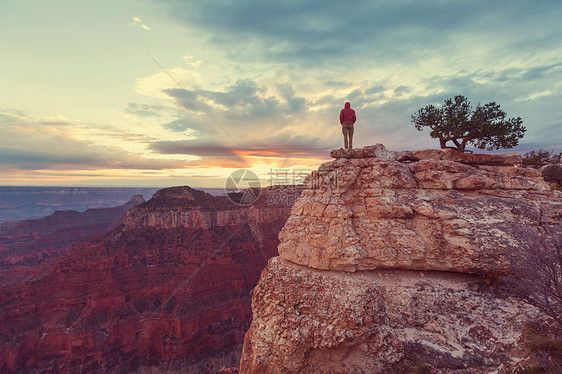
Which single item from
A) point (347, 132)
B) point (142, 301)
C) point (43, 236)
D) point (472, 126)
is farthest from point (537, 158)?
point (43, 236)

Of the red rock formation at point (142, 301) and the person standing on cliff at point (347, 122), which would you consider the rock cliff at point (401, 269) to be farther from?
the red rock formation at point (142, 301)

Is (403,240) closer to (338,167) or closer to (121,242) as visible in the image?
(338,167)

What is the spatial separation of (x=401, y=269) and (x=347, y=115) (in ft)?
23.8

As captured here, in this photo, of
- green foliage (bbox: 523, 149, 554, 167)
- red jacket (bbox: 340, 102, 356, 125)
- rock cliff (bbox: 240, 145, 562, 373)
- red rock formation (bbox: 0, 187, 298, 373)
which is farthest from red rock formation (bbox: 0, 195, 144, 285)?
green foliage (bbox: 523, 149, 554, 167)

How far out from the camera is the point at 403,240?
8.06 meters

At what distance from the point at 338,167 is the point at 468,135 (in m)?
10.8

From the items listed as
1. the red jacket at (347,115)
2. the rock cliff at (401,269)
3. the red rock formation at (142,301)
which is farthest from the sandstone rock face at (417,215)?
the red rock formation at (142,301)

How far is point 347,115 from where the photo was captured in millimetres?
10953

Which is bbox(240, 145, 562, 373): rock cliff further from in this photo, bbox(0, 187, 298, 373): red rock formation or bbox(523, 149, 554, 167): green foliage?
bbox(0, 187, 298, 373): red rock formation

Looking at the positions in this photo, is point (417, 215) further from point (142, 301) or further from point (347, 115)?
point (142, 301)

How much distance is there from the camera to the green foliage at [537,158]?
1905 centimetres

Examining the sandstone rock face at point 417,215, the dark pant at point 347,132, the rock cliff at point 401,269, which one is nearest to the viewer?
the rock cliff at point 401,269

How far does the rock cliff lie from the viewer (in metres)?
6.43

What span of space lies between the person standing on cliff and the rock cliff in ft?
5.83
